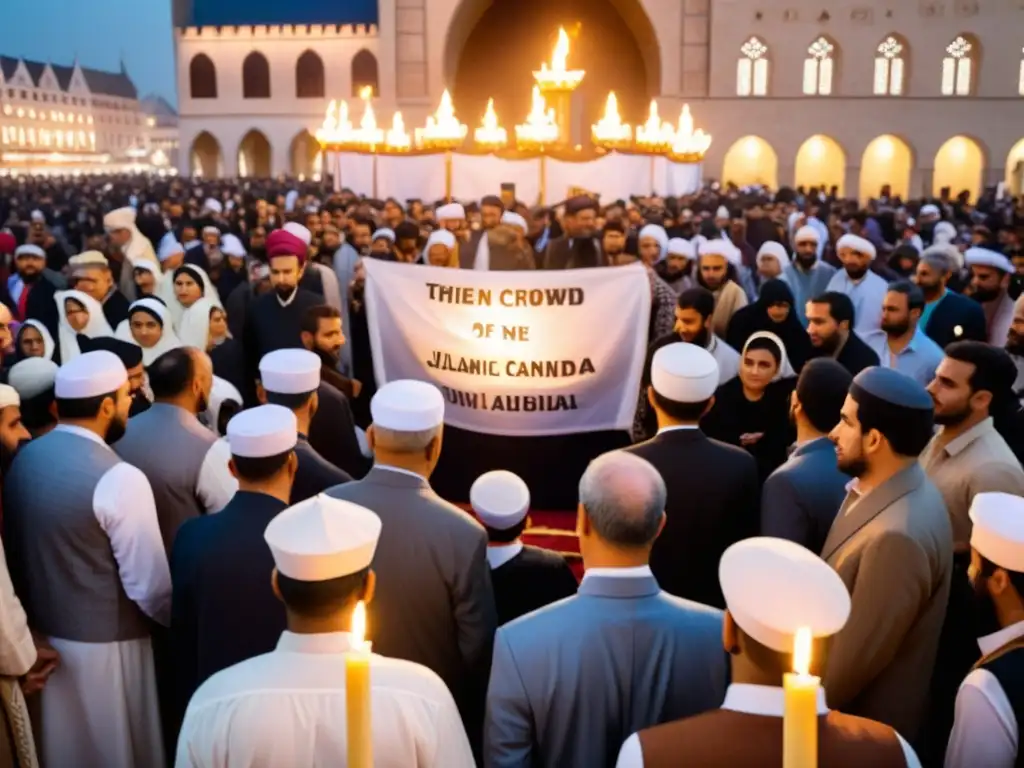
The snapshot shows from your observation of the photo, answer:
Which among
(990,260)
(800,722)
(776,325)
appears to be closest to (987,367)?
(776,325)

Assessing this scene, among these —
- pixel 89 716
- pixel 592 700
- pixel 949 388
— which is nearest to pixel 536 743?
pixel 592 700

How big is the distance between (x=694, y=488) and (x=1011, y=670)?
1.32 meters

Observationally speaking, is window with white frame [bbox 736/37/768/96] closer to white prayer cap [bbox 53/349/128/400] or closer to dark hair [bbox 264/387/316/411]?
dark hair [bbox 264/387/316/411]

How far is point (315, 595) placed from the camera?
7.23 feet

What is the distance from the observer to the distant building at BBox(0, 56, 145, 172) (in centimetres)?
7074

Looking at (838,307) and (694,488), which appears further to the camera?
(838,307)

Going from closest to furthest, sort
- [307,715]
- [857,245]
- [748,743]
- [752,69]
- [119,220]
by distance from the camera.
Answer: [748,743], [307,715], [857,245], [119,220], [752,69]

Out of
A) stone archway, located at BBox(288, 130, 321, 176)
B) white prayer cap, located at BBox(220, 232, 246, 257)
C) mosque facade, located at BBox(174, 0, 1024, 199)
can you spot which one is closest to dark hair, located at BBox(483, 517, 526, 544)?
white prayer cap, located at BBox(220, 232, 246, 257)

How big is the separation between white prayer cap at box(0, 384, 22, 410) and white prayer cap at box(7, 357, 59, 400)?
0.35 m

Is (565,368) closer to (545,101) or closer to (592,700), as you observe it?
(592,700)

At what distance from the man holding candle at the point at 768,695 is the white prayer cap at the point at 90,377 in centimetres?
237

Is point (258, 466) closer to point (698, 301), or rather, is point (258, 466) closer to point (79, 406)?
point (79, 406)

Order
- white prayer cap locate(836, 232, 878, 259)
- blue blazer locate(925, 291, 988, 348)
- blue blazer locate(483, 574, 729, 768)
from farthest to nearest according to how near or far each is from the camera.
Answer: white prayer cap locate(836, 232, 878, 259)
blue blazer locate(925, 291, 988, 348)
blue blazer locate(483, 574, 729, 768)

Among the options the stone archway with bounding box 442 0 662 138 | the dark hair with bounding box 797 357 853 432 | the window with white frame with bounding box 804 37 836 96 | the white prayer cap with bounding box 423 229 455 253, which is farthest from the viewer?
the stone archway with bounding box 442 0 662 138
